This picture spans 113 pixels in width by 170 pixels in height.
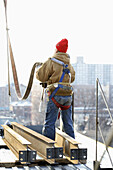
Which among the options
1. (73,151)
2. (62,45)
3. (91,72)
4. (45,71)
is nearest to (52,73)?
(45,71)

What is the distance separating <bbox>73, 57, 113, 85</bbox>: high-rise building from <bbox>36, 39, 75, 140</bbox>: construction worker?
45189 millimetres

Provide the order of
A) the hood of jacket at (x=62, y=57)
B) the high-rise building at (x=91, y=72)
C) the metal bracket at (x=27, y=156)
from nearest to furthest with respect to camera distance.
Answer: the metal bracket at (x=27, y=156)
the hood of jacket at (x=62, y=57)
the high-rise building at (x=91, y=72)

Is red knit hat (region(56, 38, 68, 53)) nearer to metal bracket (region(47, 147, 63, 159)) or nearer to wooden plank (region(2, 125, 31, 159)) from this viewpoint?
wooden plank (region(2, 125, 31, 159))

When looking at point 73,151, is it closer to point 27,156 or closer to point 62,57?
point 27,156

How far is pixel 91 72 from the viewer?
2093 inches

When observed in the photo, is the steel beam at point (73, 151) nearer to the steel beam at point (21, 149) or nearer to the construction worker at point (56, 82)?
the construction worker at point (56, 82)

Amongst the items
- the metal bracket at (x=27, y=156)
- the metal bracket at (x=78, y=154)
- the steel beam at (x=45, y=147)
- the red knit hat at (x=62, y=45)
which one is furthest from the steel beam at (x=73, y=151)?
the red knit hat at (x=62, y=45)

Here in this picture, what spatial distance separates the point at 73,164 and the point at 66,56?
1678mm

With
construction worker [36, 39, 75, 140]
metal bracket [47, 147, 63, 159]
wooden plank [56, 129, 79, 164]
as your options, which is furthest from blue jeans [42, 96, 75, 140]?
metal bracket [47, 147, 63, 159]

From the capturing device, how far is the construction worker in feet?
16.0

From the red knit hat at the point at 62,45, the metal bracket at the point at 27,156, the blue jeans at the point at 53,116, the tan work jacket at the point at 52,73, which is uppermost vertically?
the red knit hat at the point at 62,45

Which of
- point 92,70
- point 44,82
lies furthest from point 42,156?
point 92,70

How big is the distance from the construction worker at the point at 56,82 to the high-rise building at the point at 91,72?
4519 cm

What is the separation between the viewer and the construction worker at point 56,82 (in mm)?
4891
